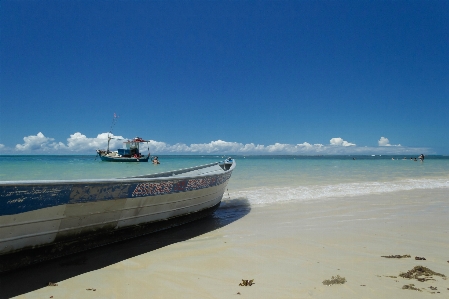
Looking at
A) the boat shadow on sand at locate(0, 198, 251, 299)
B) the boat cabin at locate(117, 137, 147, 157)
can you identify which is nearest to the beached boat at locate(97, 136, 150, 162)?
the boat cabin at locate(117, 137, 147, 157)

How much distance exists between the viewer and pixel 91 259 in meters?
4.17

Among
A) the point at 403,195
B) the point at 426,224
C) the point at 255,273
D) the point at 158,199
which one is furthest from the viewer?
the point at 403,195

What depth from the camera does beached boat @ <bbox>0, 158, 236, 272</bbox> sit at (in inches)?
135

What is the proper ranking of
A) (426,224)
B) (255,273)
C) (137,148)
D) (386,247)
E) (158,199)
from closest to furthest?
(255,273) < (386,247) < (158,199) < (426,224) < (137,148)

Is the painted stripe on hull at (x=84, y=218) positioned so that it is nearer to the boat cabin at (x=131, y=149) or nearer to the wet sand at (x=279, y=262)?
the wet sand at (x=279, y=262)

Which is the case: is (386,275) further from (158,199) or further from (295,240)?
(158,199)

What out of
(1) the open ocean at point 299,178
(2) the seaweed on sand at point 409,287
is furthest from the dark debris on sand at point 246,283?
(1) the open ocean at point 299,178

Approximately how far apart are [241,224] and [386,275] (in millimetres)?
3287

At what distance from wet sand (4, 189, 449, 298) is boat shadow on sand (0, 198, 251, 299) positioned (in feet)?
0.14

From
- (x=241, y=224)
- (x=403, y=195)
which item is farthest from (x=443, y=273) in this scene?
(x=403, y=195)

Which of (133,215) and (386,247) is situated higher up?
(133,215)

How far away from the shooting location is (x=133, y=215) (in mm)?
4883

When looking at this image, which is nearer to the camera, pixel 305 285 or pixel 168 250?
pixel 305 285

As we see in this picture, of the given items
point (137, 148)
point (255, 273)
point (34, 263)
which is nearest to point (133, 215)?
point (34, 263)
